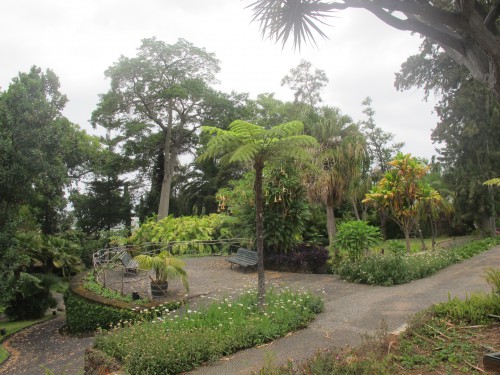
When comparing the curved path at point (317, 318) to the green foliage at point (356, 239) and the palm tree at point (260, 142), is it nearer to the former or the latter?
the green foliage at point (356, 239)

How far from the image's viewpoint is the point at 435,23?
474 cm

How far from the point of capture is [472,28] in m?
4.23

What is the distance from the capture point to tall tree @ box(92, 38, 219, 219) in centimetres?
2802

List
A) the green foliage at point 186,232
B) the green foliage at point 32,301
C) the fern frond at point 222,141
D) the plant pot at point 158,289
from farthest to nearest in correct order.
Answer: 1. the green foliage at point 186,232
2. the green foliage at point 32,301
3. the plant pot at point 158,289
4. the fern frond at point 222,141

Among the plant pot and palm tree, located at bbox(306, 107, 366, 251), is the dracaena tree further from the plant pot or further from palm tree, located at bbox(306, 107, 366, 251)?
the plant pot

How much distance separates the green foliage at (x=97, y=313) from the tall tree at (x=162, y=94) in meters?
17.0

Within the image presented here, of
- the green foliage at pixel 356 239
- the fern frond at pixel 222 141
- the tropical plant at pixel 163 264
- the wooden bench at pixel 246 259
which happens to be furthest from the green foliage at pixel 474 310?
the wooden bench at pixel 246 259

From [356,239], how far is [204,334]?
6.33 metres

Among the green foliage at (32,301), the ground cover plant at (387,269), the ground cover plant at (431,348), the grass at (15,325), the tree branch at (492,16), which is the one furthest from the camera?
the green foliage at (32,301)

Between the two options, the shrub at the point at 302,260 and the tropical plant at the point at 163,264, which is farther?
the shrub at the point at 302,260

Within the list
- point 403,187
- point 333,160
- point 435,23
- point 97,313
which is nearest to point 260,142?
point 435,23

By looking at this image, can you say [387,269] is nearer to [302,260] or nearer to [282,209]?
[302,260]

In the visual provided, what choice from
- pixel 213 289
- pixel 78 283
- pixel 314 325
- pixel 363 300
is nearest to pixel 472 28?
pixel 314 325

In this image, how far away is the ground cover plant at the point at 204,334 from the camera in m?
4.84
